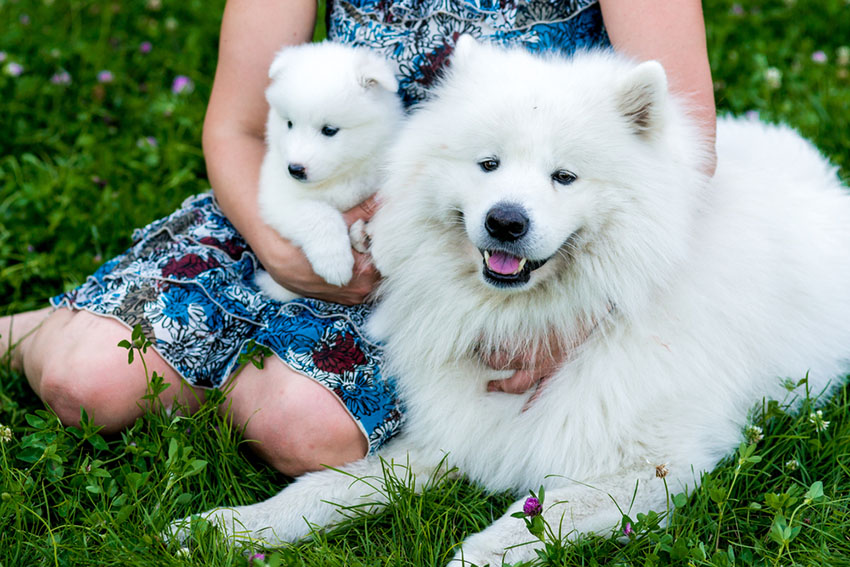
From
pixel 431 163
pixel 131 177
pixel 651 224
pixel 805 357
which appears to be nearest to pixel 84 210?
pixel 131 177

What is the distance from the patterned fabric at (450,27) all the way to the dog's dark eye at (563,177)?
650mm

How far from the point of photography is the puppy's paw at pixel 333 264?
89.7 inches

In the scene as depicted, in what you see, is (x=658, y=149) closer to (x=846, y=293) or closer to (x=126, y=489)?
(x=846, y=293)

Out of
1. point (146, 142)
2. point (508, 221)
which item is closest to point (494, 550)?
point (508, 221)

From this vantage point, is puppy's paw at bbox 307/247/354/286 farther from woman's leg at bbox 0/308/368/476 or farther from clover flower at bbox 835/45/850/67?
clover flower at bbox 835/45/850/67

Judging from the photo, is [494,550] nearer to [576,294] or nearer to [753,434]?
[576,294]

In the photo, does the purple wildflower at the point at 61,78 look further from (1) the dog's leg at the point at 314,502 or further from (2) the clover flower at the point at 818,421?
(2) the clover flower at the point at 818,421

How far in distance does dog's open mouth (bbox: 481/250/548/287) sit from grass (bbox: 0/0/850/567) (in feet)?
2.01

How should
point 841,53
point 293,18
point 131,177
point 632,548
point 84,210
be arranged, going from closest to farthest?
point 632,548 < point 293,18 < point 84,210 < point 131,177 < point 841,53

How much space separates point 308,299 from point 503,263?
75cm

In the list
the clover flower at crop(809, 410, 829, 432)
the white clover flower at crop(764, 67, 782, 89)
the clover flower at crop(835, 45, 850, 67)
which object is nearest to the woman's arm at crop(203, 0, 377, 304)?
the clover flower at crop(809, 410, 829, 432)

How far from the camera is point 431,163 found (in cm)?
209

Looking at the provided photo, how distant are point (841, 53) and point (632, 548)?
360 centimetres

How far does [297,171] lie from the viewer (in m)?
2.33
